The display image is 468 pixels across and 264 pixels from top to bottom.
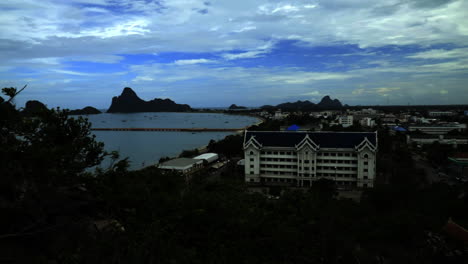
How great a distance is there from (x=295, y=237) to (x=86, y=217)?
221 cm

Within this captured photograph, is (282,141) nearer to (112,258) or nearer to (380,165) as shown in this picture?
(380,165)

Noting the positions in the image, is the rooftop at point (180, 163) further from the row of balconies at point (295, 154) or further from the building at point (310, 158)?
the row of balconies at point (295, 154)

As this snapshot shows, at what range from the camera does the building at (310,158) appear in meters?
12.8

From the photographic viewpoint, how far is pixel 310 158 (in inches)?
512

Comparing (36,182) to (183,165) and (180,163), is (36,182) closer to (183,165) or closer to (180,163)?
(183,165)

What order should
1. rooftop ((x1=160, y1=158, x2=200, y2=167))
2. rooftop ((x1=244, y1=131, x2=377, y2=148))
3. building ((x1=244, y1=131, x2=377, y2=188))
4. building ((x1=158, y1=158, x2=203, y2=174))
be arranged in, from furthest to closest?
rooftop ((x1=160, y1=158, x2=200, y2=167)), building ((x1=158, y1=158, x2=203, y2=174)), rooftop ((x1=244, y1=131, x2=377, y2=148)), building ((x1=244, y1=131, x2=377, y2=188))

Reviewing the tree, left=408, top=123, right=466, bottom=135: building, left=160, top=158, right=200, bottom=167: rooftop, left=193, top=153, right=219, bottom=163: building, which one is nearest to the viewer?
the tree

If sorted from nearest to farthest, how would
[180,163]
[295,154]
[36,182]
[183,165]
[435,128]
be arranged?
[36,182] < [295,154] < [183,165] < [180,163] < [435,128]

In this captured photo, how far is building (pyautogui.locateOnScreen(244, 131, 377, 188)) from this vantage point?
1275 cm

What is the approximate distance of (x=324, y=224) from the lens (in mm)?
3779

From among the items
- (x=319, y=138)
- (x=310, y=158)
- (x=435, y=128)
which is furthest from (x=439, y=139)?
(x=310, y=158)

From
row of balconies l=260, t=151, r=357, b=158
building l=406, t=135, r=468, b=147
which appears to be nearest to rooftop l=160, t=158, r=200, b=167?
row of balconies l=260, t=151, r=357, b=158

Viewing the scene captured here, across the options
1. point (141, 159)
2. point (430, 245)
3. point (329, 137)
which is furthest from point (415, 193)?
point (141, 159)

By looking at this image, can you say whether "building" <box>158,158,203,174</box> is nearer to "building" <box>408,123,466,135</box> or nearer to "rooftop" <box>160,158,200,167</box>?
"rooftop" <box>160,158,200,167</box>
